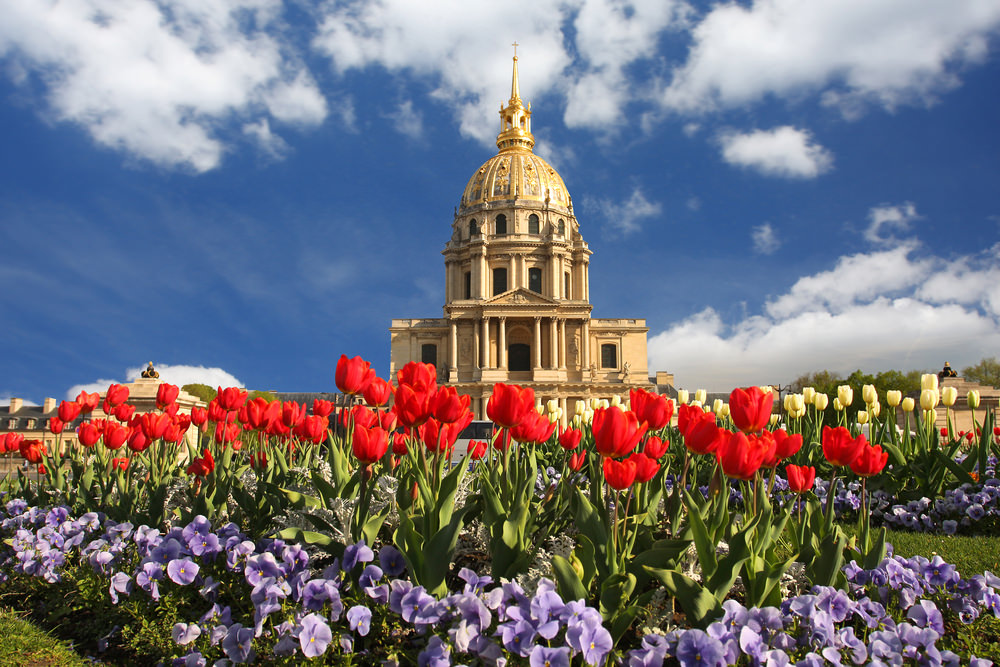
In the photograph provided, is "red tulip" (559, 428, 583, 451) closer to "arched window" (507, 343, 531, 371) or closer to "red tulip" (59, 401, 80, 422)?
"red tulip" (59, 401, 80, 422)

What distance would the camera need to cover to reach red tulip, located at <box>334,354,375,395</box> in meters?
3.88

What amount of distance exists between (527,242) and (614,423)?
5200cm

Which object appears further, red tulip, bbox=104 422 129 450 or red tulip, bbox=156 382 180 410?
red tulip, bbox=156 382 180 410

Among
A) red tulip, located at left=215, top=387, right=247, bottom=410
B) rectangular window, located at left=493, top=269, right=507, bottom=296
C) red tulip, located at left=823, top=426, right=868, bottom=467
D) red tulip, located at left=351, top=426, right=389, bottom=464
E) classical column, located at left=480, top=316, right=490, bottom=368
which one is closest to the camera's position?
red tulip, located at left=351, top=426, right=389, bottom=464

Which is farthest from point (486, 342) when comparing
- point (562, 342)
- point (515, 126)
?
point (515, 126)

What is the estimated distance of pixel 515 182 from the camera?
185 feet

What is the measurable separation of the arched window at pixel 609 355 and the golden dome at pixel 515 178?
518 inches

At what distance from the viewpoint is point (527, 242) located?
54.2 m

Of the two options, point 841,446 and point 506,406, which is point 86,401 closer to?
point 506,406

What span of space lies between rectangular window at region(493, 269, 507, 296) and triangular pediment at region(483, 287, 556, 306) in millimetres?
4495

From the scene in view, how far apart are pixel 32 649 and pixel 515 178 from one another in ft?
180

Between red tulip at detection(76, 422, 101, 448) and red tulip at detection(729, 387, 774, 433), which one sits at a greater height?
red tulip at detection(729, 387, 774, 433)

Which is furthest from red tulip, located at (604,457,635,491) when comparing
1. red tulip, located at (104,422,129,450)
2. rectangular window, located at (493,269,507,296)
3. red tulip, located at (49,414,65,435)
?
rectangular window, located at (493,269,507,296)

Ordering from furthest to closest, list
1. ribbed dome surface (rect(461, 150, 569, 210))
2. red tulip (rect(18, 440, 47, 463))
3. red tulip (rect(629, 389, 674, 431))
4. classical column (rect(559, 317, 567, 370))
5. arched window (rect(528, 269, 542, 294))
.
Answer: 1. ribbed dome surface (rect(461, 150, 569, 210))
2. arched window (rect(528, 269, 542, 294))
3. classical column (rect(559, 317, 567, 370))
4. red tulip (rect(18, 440, 47, 463))
5. red tulip (rect(629, 389, 674, 431))
